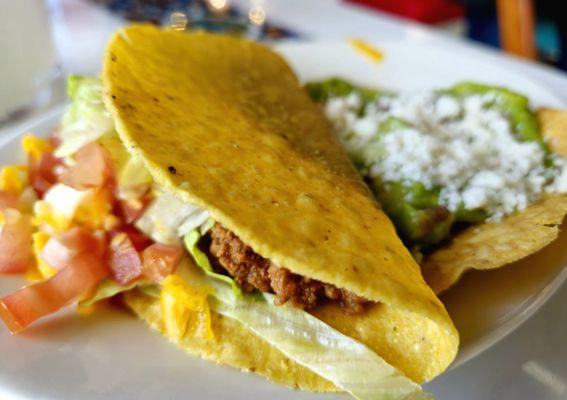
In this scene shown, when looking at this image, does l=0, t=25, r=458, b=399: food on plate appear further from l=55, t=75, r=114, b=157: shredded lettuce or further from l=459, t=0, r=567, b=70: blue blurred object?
l=459, t=0, r=567, b=70: blue blurred object

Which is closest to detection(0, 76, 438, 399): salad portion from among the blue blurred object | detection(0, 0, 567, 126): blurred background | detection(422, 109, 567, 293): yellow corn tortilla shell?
detection(422, 109, 567, 293): yellow corn tortilla shell

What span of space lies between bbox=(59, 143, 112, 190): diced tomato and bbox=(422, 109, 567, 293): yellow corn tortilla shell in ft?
2.52

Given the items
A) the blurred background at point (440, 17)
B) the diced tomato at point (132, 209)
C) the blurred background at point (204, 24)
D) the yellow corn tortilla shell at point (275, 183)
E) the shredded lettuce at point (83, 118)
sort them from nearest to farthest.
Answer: the yellow corn tortilla shell at point (275, 183) < the diced tomato at point (132, 209) < the shredded lettuce at point (83, 118) < the blurred background at point (204, 24) < the blurred background at point (440, 17)

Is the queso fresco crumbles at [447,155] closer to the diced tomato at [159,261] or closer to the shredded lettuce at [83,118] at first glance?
the diced tomato at [159,261]

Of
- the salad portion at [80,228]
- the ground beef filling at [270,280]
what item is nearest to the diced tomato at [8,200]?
the salad portion at [80,228]

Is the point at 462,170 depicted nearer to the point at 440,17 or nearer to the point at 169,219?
the point at 169,219

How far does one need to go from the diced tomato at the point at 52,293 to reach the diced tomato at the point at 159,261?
0.30 feet

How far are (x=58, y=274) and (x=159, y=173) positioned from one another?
37cm

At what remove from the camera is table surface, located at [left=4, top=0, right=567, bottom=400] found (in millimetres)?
1333

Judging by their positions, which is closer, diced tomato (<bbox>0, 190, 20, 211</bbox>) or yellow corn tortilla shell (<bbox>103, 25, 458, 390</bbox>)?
yellow corn tortilla shell (<bbox>103, 25, 458, 390</bbox>)

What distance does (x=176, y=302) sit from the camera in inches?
50.8

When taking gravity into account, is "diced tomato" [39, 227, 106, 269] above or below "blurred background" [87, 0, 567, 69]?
below

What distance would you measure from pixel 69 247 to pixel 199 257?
11.4 inches

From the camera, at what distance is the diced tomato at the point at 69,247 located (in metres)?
1.37
